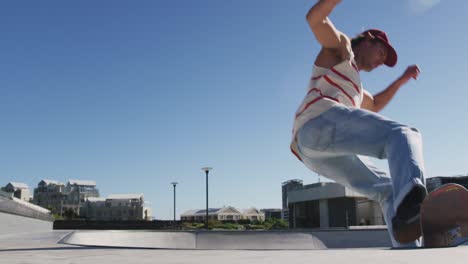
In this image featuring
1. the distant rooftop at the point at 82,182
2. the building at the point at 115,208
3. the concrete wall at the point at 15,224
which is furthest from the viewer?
the distant rooftop at the point at 82,182

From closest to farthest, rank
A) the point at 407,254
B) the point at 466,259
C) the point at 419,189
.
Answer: the point at 466,259
the point at 407,254
the point at 419,189

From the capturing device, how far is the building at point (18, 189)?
101544 mm

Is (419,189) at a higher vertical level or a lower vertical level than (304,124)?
lower

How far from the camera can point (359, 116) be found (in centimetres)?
304

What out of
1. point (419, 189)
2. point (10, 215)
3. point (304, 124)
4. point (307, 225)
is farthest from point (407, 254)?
point (307, 225)

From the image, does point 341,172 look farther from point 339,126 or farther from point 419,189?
point 419,189

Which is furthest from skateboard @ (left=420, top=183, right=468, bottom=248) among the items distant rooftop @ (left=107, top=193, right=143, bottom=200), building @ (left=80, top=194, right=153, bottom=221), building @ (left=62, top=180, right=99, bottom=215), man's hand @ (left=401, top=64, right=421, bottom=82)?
building @ (left=62, top=180, right=99, bottom=215)

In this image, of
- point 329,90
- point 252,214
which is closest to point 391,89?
point 329,90

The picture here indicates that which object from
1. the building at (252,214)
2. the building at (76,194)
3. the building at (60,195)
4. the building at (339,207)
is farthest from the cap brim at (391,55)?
the building at (60,195)

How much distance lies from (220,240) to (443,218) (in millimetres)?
8896

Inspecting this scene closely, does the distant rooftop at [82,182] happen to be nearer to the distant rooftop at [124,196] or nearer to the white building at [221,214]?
the distant rooftop at [124,196]

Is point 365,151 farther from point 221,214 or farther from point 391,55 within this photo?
point 221,214

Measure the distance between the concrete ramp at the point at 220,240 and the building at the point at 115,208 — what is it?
85748 mm

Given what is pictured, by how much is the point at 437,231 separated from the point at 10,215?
520 inches
